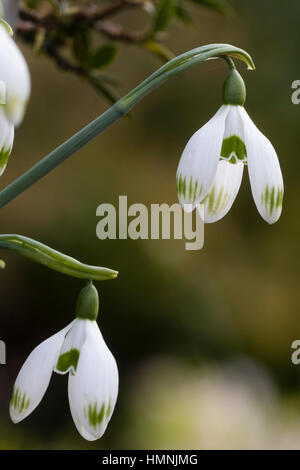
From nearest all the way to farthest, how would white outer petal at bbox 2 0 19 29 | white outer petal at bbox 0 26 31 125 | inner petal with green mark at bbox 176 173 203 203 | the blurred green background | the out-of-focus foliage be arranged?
1. white outer petal at bbox 0 26 31 125
2. inner petal with green mark at bbox 176 173 203 203
3. white outer petal at bbox 2 0 19 29
4. the out-of-focus foliage
5. the blurred green background

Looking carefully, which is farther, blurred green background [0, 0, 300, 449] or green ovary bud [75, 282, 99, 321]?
blurred green background [0, 0, 300, 449]

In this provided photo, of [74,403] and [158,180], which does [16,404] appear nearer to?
[74,403]

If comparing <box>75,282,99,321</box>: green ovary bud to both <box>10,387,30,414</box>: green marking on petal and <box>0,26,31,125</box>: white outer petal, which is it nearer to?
<box>10,387,30,414</box>: green marking on petal

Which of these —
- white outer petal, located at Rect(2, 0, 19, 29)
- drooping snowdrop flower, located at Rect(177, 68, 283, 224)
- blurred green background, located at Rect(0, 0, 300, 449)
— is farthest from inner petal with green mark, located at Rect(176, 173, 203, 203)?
blurred green background, located at Rect(0, 0, 300, 449)

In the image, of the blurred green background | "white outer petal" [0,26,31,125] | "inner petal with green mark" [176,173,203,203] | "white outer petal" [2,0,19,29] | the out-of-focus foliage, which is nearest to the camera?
"white outer petal" [0,26,31,125]

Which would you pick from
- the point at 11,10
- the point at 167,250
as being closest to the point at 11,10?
the point at 11,10

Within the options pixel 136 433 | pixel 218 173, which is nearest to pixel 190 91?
pixel 136 433

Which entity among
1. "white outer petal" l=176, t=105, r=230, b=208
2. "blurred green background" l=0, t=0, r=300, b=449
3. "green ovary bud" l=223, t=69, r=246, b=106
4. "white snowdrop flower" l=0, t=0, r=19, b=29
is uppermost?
"blurred green background" l=0, t=0, r=300, b=449
